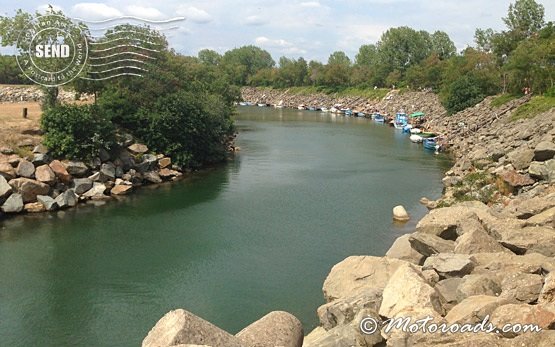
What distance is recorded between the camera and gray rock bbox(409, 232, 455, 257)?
1908cm

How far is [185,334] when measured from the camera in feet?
36.1

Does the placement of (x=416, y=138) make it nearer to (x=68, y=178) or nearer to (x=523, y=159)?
(x=523, y=159)

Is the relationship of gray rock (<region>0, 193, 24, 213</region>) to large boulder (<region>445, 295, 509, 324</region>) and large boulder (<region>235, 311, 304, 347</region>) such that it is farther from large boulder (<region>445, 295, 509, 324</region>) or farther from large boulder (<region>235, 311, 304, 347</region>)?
large boulder (<region>445, 295, 509, 324</region>)

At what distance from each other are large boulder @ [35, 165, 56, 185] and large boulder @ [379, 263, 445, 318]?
2690 centimetres

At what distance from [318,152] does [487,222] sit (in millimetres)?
37940

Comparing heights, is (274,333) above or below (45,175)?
below

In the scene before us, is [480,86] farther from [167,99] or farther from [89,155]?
[89,155]

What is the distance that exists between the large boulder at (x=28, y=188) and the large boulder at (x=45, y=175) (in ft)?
1.41

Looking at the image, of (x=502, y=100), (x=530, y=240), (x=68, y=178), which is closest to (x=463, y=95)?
(x=502, y=100)

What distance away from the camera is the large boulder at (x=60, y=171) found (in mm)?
35375

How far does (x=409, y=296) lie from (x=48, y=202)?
87.0 feet

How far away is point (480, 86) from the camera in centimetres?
7388

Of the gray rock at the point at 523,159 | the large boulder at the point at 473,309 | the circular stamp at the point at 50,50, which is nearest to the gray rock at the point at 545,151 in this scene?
the gray rock at the point at 523,159

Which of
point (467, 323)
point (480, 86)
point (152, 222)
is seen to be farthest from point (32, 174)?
point (480, 86)
